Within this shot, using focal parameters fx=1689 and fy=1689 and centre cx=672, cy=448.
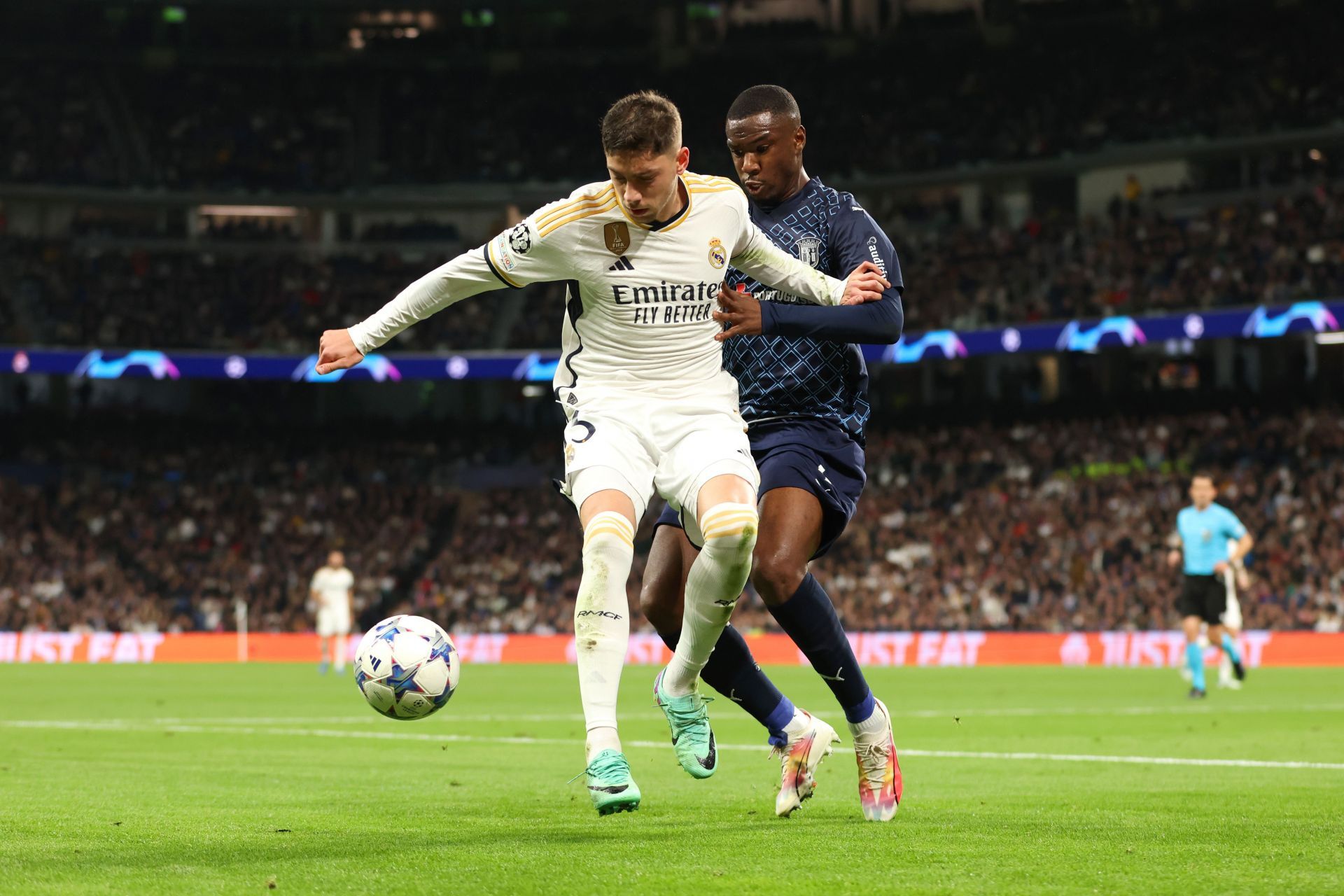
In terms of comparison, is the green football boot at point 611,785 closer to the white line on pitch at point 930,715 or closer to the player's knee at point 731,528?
the player's knee at point 731,528

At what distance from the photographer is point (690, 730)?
21.4 feet

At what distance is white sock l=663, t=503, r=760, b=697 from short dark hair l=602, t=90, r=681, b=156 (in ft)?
4.05

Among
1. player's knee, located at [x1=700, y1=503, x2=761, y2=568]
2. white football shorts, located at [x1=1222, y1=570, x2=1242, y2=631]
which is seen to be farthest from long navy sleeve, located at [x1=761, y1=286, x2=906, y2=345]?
white football shorts, located at [x1=1222, y1=570, x2=1242, y2=631]

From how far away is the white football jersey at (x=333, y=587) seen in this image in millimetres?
26188

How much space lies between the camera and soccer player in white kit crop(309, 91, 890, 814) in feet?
18.7

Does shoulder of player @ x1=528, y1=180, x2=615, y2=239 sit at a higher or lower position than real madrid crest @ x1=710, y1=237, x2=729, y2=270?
higher

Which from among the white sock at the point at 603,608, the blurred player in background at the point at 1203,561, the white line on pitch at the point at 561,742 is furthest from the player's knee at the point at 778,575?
the blurred player in background at the point at 1203,561

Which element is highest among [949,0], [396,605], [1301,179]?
[949,0]

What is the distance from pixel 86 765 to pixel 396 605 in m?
29.6

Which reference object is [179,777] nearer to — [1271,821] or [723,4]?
[1271,821]

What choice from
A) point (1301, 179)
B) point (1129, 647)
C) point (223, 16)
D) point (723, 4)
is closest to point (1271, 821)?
point (1129, 647)

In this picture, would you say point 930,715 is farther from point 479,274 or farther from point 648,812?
point 479,274

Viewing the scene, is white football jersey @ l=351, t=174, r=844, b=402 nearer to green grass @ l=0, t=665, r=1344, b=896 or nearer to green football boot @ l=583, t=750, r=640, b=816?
green football boot @ l=583, t=750, r=640, b=816

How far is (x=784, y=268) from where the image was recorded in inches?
251
